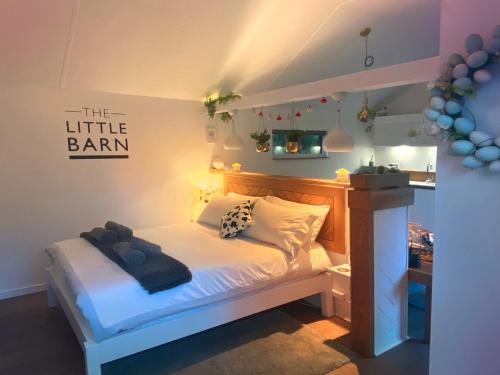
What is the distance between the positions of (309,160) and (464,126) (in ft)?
14.0

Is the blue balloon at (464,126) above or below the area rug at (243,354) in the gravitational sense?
above

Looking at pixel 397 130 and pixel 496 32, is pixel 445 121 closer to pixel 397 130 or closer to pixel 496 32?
pixel 496 32

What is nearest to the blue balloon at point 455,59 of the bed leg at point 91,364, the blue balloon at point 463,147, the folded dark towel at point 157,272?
the blue balloon at point 463,147

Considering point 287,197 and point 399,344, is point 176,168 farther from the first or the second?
point 399,344

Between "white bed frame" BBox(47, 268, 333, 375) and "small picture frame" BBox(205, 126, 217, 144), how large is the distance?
7.85 ft

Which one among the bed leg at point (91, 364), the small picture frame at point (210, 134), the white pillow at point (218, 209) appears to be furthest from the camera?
the small picture frame at point (210, 134)

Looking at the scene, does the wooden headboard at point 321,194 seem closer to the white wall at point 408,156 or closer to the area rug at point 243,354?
the area rug at point 243,354

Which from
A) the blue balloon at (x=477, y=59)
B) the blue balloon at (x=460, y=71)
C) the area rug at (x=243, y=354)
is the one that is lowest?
the area rug at (x=243, y=354)

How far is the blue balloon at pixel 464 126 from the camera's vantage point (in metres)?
1.29

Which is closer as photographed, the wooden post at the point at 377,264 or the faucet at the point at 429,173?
the wooden post at the point at 377,264

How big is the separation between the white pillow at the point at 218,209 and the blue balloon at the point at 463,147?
2.54 meters

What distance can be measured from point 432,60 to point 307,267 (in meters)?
1.79

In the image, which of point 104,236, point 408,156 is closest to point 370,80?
point 104,236

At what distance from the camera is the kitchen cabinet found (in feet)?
18.2
